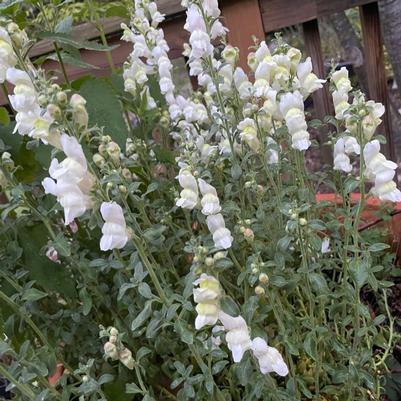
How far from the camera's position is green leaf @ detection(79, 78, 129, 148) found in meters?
1.01

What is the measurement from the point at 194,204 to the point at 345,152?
29cm

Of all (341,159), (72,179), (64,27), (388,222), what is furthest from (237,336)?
(388,222)

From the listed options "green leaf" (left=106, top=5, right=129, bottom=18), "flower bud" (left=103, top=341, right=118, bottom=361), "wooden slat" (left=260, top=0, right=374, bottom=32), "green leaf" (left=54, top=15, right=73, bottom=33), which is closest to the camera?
"flower bud" (left=103, top=341, right=118, bottom=361)

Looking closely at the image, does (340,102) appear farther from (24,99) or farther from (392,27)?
(392,27)

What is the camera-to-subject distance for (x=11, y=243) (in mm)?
991

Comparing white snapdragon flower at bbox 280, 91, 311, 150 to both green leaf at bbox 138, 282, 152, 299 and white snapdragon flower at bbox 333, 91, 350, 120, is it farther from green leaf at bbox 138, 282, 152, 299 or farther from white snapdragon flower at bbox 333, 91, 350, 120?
green leaf at bbox 138, 282, 152, 299

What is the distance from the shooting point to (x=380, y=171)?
79 cm

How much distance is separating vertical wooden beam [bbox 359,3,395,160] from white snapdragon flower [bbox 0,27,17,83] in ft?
3.44

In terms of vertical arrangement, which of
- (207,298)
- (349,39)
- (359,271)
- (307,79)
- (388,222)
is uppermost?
(307,79)

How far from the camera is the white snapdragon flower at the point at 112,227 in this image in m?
0.69

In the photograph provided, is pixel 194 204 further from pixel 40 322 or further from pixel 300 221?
pixel 40 322

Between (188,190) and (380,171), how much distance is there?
27 centimetres

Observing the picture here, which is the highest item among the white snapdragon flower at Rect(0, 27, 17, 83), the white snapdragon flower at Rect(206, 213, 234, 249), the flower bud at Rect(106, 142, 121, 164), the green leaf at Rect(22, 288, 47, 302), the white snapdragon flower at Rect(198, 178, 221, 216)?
the white snapdragon flower at Rect(0, 27, 17, 83)

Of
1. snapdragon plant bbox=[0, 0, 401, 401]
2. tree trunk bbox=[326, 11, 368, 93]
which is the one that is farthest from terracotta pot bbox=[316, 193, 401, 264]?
tree trunk bbox=[326, 11, 368, 93]
